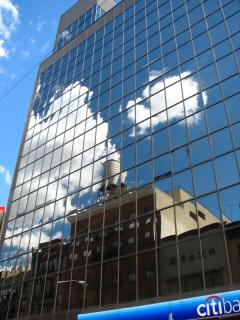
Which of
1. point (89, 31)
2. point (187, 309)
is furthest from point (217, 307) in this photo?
point (89, 31)

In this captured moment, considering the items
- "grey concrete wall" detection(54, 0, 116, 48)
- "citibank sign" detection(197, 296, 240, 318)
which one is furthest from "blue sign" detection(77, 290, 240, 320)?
"grey concrete wall" detection(54, 0, 116, 48)

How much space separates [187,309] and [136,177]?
9.72 metres

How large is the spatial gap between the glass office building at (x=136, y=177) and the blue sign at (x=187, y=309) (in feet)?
1.05

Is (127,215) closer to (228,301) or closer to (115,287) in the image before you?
(115,287)

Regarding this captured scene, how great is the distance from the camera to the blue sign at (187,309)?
16.9 meters

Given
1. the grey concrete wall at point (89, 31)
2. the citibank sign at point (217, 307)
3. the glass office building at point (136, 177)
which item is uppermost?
the grey concrete wall at point (89, 31)

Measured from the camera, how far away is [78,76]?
3962 cm

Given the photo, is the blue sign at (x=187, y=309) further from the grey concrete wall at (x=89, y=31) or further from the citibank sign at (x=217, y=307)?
the grey concrete wall at (x=89, y=31)

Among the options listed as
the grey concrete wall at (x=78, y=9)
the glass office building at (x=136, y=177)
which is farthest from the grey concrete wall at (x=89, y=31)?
the grey concrete wall at (x=78, y=9)

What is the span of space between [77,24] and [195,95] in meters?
30.3

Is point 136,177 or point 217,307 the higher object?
point 136,177

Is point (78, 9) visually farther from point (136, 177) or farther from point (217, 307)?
point (217, 307)

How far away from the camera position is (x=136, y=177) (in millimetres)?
25594

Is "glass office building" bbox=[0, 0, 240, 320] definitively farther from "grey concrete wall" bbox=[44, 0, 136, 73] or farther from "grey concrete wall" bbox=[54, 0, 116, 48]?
"grey concrete wall" bbox=[54, 0, 116, 48]
